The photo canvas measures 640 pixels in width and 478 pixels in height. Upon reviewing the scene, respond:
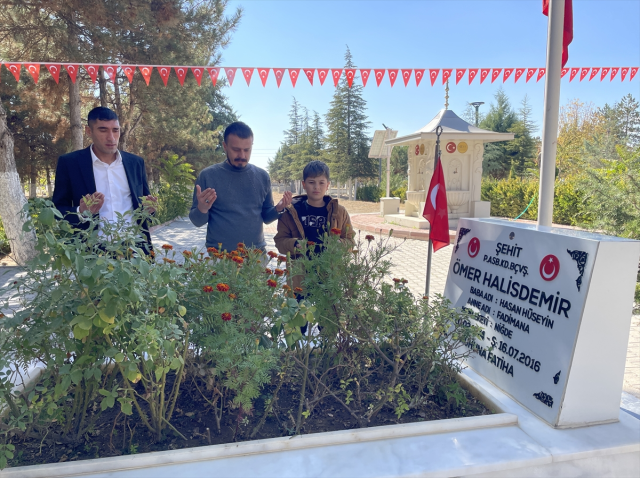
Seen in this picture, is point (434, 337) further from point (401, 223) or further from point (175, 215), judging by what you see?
point (175, 215)

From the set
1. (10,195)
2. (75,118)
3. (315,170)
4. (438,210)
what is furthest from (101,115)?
(75,118)

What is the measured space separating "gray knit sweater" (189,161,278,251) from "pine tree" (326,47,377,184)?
119ft

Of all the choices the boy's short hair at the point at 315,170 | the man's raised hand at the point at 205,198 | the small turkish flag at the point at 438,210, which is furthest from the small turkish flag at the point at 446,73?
the man's raised hand at the point at 205,198

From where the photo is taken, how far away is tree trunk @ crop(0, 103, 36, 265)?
720cm

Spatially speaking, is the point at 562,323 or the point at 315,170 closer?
the point at 562,323

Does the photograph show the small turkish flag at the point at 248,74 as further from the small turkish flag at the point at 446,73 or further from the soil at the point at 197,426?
the soil at the point at 197,426

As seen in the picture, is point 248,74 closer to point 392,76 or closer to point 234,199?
point 392,76

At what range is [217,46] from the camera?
535 inches

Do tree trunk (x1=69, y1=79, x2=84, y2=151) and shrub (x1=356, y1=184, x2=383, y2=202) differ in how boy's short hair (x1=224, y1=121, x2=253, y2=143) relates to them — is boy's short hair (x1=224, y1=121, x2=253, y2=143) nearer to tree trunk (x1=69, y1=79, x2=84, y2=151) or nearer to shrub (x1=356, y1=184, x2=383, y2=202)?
tree trunk (x1=69, y1=79, x2=84, y2=151)

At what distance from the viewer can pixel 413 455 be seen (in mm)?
1664

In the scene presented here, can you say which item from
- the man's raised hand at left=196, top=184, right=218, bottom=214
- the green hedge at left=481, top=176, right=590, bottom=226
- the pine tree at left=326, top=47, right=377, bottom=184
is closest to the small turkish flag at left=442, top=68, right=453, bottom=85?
the man's raised hand at left=196, top=184, right=218, bottom=214

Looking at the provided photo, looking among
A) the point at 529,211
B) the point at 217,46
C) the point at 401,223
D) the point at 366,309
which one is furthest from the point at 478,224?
the point at 529,211

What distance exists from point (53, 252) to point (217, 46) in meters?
13.8

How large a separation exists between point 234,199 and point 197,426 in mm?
1398
